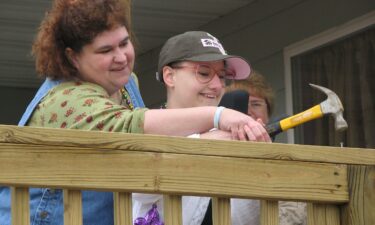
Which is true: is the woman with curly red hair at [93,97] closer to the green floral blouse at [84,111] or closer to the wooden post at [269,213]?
the green floral blouse at [84,111]

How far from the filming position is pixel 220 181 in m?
3.10

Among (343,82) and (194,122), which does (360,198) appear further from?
(343,82)

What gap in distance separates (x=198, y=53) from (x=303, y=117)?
0.54 m

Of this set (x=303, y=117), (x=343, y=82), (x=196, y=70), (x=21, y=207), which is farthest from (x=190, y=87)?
(x=343, y=82)

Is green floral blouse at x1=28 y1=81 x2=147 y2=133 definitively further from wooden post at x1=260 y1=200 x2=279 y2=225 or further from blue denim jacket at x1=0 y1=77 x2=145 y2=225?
wooden post at x1=260 y1=200 x2=279 y2=225

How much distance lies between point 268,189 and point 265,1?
192 inches

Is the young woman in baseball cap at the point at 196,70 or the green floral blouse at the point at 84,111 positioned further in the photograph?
the young woman in baseball cap at the point at 196,70

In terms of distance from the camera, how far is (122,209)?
300 cm

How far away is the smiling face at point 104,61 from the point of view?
361 cm

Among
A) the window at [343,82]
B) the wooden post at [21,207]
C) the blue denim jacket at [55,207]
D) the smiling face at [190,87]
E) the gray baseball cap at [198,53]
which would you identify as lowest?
the wooden post at [21,207]

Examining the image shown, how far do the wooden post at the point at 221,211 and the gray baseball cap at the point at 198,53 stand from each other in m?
0.82

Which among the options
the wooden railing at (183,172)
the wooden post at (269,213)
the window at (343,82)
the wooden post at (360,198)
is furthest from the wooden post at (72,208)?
the window at (343,82)

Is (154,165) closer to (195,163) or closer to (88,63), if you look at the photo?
(195,163)

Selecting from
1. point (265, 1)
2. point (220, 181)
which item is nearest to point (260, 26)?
point (265, 1)
